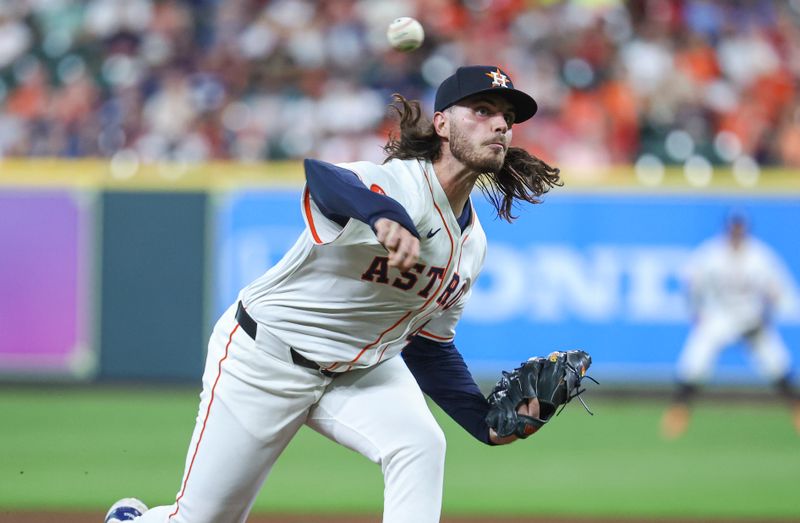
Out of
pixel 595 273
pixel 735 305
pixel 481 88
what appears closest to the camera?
pixel 481 88

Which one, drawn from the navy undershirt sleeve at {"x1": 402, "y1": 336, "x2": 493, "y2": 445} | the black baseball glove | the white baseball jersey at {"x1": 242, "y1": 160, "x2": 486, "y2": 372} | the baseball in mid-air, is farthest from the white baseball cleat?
the baseball in mid-air

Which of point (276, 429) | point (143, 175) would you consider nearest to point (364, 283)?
point (276, 429)

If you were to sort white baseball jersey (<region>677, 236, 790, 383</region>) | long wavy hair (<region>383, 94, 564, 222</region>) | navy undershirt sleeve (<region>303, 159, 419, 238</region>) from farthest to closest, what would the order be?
white baseball jersey (<region>677, 236, 790, 383</region>) → long wavy hair (<region>383, 94, 564, 222</region>) → navy undershirt sleeve (<region>303, 159, 419, 238</region>)

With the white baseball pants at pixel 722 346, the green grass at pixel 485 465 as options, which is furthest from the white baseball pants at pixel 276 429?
the white baseball pants at pixel 722 346

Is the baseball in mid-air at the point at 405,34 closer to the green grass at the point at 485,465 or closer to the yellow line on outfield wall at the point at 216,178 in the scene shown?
the green grass at the point at 485,465

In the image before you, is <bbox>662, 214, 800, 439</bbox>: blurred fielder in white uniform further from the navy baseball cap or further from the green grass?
the navy baseball cap

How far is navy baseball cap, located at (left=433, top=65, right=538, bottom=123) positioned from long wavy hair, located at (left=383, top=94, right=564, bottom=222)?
114 millimetres

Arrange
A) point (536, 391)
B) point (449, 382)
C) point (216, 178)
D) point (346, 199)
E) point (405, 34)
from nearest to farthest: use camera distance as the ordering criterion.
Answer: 1. point (346, 199)
2. point (536, 391)
3. point (449, 382)
4. point (405, 34)
5. point (216, 178)

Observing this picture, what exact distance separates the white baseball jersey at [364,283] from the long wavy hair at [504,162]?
7cm

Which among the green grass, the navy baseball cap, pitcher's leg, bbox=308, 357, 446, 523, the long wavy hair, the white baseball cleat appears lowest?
the green grass

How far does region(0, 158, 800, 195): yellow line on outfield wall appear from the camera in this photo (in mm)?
11594

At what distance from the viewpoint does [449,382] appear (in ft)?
15.3

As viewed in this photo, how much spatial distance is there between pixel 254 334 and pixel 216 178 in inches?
298

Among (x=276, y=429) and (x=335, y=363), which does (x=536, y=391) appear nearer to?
(x=335, y=363)
